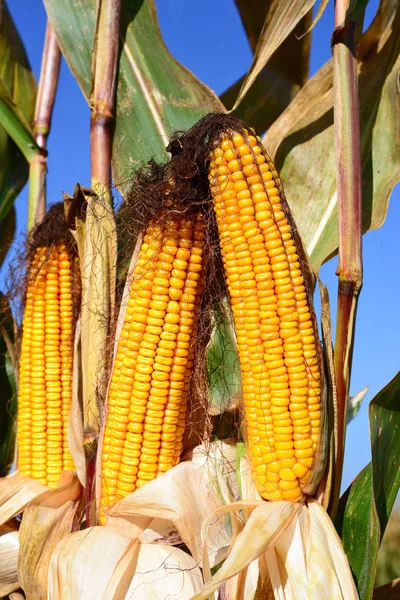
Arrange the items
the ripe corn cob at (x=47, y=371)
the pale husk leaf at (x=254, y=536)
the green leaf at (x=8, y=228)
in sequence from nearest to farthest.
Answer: the pale husk leaf at (x=254, y=536)
the ripe corn cob at (x=47, y=371)
the green leaf at (x=8, y=228)

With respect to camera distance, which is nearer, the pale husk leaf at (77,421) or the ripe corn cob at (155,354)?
the ripe corn cob at (155,354)

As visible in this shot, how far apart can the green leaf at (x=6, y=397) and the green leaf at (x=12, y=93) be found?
0.61 m

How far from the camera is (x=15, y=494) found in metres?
1.74

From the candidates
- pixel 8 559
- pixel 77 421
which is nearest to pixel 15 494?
pixel 8 559

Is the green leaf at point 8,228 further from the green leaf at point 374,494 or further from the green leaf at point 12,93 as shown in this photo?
the green leaf at point 374,494

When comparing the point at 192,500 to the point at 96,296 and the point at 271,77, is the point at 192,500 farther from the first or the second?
the point at 271,77

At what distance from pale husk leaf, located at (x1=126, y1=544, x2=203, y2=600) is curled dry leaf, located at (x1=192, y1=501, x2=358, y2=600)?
0.14m

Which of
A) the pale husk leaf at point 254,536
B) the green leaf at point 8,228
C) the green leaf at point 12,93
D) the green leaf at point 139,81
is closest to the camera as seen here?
the pale husk leaf at point 254,536

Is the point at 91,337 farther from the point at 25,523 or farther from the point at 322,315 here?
the point at 322,315

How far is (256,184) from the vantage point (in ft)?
4.38

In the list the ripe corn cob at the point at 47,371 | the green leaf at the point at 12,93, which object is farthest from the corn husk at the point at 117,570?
the green leaf at the point at 12,93

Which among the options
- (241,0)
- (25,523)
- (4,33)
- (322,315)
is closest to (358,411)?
(322,315)

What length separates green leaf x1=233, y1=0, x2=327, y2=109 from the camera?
Result: 5.41 feet

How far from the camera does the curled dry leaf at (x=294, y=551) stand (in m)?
1.21
